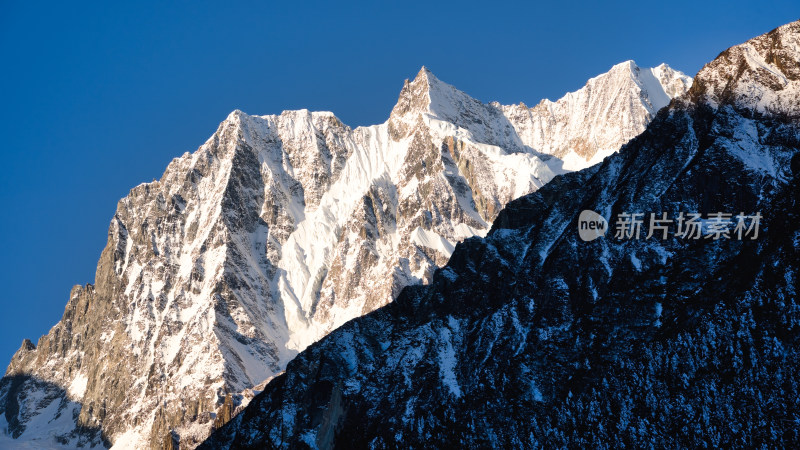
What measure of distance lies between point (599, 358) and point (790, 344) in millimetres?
22717

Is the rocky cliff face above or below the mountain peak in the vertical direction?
below

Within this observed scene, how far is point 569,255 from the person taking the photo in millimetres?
142125

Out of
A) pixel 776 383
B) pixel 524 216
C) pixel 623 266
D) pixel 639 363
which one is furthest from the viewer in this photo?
pixel 524 216

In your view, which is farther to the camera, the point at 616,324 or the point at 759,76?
the point at 759,76

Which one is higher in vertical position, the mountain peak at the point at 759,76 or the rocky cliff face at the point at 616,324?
the mountain peak at the point at 759,76

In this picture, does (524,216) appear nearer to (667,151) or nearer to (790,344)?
(667,151)

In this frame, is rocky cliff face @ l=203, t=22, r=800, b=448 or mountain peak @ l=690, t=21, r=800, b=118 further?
mountain peak @ l=690, t=21, r=800, b=118

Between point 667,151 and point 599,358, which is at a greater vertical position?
point 667,151

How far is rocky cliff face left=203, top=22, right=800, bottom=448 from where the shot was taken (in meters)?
113

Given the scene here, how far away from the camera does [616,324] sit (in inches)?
4983

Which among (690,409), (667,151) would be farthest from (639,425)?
(667,151)

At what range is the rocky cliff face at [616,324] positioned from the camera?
11281 centimetres

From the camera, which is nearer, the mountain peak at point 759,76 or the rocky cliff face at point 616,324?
the rocky cliff face at point 616,324

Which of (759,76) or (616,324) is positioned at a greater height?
(759,76)
